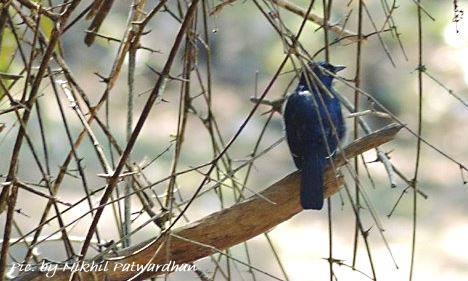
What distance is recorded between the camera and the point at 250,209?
93.4 inches

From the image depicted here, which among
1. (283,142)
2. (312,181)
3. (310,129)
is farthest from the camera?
(283,142)

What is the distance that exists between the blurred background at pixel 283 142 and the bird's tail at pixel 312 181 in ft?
11.7

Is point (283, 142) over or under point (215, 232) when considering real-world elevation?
over

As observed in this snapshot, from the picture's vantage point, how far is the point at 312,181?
8.77ft

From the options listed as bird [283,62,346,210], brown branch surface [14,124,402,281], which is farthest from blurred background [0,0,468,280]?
brown branch surface [14,124,402,281]

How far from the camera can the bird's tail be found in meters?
2.50

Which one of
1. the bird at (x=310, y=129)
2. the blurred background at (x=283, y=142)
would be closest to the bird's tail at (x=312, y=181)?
the bird at (x=310, y=129)

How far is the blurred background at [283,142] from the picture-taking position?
24.3 feet

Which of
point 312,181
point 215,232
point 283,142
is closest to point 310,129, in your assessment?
point 312,181

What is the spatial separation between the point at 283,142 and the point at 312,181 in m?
6.57

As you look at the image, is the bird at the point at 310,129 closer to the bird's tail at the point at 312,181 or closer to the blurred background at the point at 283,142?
the bird's tail at the point at 312,181

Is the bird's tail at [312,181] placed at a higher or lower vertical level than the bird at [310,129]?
lower

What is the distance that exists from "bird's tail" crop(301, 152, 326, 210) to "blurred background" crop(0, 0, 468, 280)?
3573 millimetres

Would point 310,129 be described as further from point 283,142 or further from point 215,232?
point 283,142
